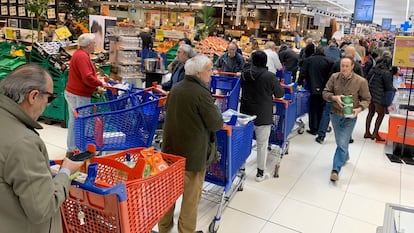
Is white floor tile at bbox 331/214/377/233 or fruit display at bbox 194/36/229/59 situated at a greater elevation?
fruit display at bbox 194/36/229/59

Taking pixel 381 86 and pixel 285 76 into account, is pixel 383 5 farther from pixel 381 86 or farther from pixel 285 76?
pixel 381 86

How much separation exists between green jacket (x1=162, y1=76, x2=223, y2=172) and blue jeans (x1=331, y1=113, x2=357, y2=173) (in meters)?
2.37

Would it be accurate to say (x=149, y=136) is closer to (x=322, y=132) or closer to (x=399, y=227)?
(x=399, y=227)

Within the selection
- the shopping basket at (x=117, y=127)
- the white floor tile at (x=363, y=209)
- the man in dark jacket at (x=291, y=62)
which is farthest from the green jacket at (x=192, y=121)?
the man in dark jacket at (x=291, y=62)

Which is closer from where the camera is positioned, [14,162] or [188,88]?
[14,162]

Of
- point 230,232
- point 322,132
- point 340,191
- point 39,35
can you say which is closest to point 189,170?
point 230,232

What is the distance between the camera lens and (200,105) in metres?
2.62

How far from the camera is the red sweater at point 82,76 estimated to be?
428 cm

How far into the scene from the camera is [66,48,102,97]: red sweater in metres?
4.28

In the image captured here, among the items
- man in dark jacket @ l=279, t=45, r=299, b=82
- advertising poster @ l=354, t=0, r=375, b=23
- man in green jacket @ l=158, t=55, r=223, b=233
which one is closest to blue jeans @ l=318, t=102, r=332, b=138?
man in dark jacket @ l=279, t=45, r=299, b=82

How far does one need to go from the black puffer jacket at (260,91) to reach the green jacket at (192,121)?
58.9 inches

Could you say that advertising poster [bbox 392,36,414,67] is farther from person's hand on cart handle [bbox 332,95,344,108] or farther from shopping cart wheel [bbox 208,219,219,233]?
shopping cart wheel [bbox 208,219,219,233]

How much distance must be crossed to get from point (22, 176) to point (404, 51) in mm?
5632

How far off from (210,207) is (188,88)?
1.58 meters
